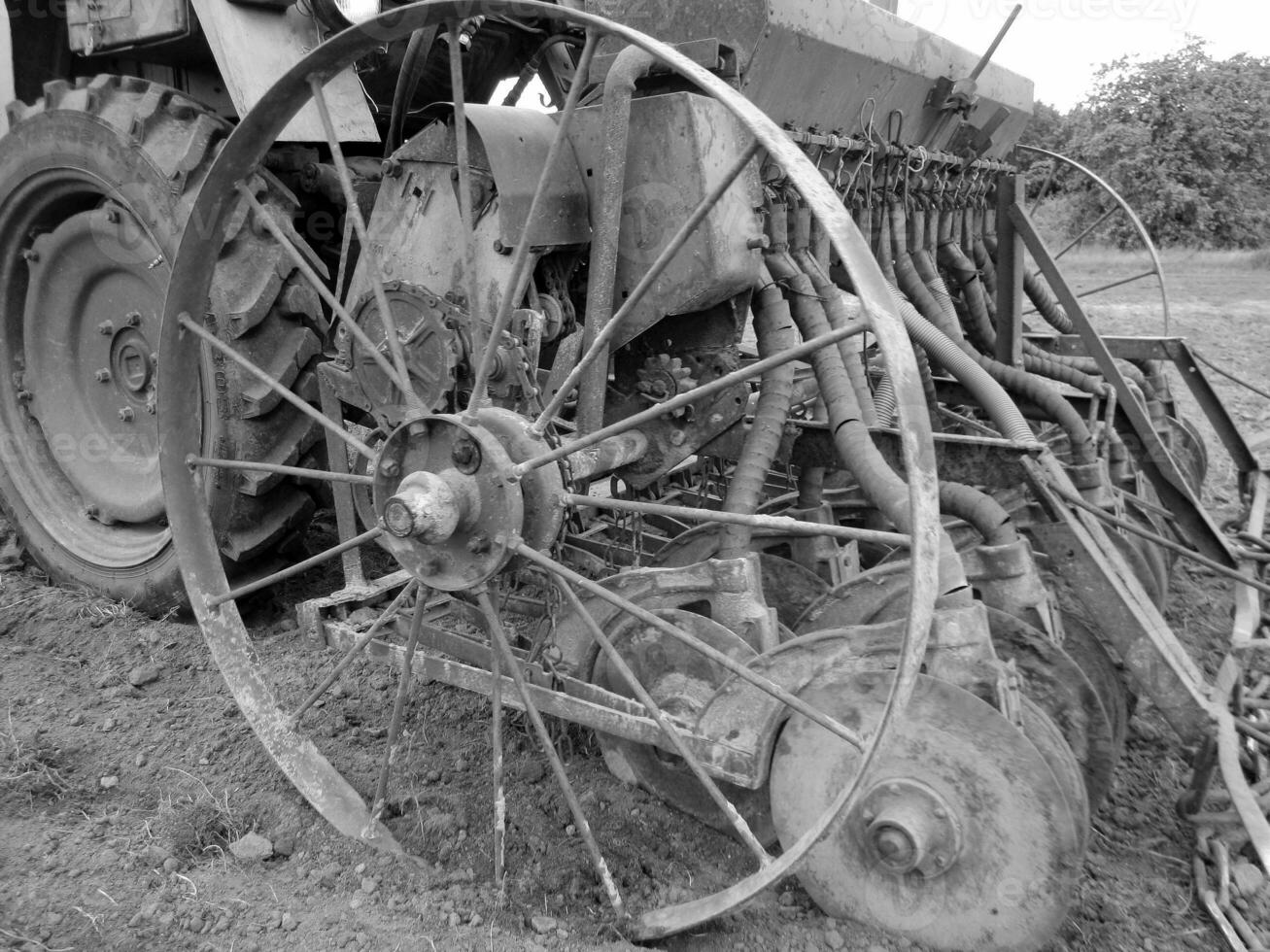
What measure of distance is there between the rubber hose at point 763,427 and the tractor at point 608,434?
0.4 inches

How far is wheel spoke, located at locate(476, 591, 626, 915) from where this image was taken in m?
1.90

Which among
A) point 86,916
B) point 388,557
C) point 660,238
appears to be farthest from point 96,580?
point 660,238

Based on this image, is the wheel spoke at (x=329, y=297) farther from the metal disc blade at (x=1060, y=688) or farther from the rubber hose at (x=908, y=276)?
the rubber hose at (x=908, y=276)

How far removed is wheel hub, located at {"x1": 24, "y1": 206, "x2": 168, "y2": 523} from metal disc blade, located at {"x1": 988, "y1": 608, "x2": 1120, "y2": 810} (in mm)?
2461

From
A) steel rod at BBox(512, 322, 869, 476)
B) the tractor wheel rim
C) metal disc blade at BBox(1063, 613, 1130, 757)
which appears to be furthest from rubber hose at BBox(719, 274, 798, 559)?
the tractor wheel rim

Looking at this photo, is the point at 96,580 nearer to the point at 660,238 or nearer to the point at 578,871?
the point at 578,871

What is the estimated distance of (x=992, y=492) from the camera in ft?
9.71

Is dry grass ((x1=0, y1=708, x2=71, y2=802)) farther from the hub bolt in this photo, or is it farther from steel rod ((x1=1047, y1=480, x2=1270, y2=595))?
steel rod ((x1=1047, y1=480, x2=1270, y2=595))

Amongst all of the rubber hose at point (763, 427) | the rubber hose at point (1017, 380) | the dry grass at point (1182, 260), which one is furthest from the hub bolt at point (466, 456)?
the dry grass at point (1182, 260)

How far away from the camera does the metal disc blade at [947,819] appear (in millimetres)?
1793

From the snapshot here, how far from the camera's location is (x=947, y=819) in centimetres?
184

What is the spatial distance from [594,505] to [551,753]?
51 centimetres

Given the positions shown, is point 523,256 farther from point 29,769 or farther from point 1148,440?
point 1148,440

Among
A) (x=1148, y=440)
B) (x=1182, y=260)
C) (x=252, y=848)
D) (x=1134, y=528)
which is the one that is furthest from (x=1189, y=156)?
(x=252, y=848)
